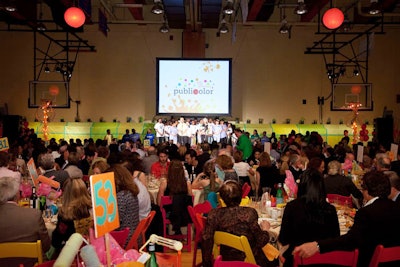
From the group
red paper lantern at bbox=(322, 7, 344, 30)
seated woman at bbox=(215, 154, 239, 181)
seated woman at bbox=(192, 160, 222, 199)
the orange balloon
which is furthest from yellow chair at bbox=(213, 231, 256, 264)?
the orange balloon

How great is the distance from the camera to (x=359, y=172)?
7.70m

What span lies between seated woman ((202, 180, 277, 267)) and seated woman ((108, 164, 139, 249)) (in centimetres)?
106

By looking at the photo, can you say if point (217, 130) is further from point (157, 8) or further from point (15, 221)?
point (15, 221)

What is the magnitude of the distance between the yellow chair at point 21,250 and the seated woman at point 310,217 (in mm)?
1770

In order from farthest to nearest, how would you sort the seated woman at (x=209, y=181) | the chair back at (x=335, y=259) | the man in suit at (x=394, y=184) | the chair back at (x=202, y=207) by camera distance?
1. the seated woman at (x=209, y=181)
2. the chair back at (x=202, y=207)
3. the man in suit at (x=394, y=184)
4. the chair back at (x=335, y=259)

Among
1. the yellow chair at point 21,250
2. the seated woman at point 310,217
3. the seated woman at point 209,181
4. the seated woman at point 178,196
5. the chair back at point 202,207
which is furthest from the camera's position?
the seated woman at point 209,181

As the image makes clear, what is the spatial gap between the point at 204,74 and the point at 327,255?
16237mm

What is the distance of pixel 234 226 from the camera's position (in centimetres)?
373

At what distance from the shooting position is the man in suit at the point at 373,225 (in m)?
3.15

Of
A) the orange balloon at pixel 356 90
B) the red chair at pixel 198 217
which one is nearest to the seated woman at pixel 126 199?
the red chair at pixel 198 217

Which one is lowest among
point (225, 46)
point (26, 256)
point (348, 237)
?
point (26, 256)

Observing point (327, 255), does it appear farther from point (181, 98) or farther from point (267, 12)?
point (181, 98)

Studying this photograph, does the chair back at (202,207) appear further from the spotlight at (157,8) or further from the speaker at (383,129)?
the speaker at (383,129)

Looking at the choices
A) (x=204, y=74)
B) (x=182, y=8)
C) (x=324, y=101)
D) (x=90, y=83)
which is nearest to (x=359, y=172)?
(x=182, y=8)
